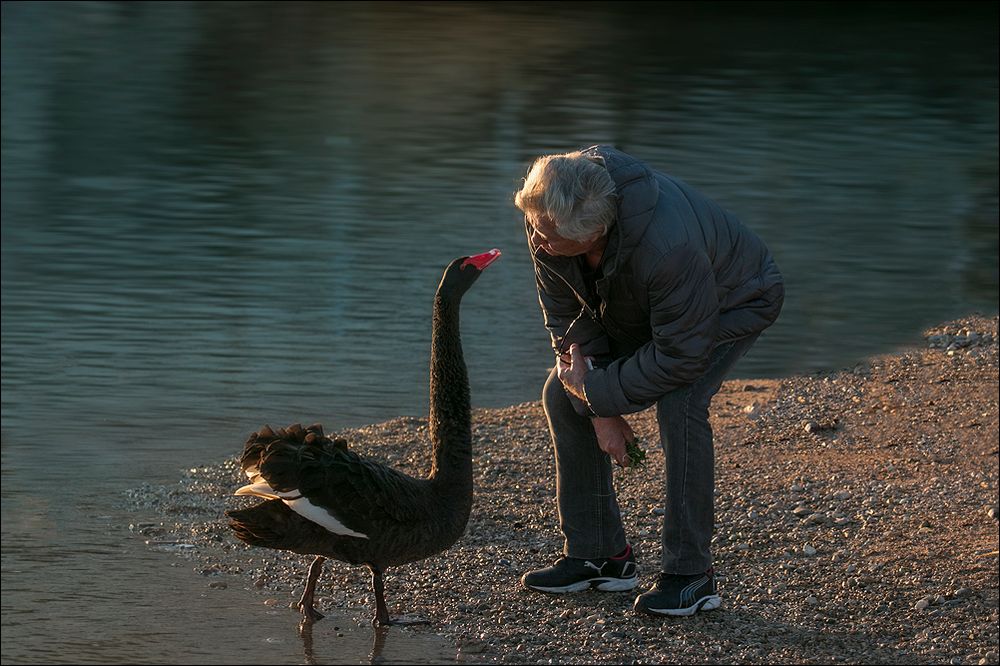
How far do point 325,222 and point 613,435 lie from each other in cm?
945

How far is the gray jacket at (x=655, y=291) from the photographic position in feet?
16.9

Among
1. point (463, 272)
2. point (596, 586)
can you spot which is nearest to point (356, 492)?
point (463, 272)

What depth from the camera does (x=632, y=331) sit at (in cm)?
555

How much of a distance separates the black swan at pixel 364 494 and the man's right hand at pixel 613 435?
68 cm

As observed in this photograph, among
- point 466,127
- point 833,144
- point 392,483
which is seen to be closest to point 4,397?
point 392,483

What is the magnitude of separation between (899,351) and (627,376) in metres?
5.40

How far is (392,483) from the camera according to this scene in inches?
227

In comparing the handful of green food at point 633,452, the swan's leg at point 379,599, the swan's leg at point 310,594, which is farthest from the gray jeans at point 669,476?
the swan's leg at point 310,594

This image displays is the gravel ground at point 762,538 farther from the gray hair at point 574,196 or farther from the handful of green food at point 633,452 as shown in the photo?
the gray hair at point 574,196

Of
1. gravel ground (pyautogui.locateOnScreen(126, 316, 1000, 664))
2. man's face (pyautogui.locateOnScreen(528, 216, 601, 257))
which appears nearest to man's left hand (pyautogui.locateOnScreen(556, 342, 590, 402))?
man's face (pyautogui.locateOnScreen(528, 216, 601, 257))

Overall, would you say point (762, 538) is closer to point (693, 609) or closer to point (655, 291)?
point (693, 609)

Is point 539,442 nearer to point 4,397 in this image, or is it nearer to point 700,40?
point 4,397

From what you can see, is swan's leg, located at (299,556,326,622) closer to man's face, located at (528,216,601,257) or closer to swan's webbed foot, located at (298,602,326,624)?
swan's webbed foot, located at (298,602,326,624)

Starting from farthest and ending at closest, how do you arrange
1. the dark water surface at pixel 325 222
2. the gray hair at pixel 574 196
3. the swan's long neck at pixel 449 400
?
the dark water surface at pixel 325 222, the swan's long neck at pixel 449 400, the gray hair at pixel 574 196
